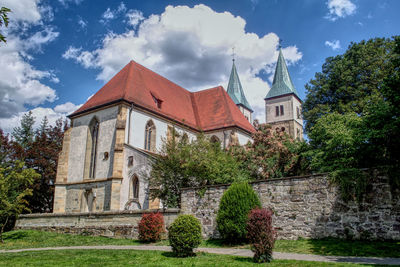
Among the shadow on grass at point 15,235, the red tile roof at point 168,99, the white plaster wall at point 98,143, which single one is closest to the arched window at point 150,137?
the red tile roof at point 168,99

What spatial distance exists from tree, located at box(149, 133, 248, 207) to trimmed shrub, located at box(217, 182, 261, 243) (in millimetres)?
3166

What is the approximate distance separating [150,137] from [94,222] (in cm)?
1036

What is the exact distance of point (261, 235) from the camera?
8.05m

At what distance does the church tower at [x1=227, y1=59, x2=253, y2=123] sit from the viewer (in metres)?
55.7

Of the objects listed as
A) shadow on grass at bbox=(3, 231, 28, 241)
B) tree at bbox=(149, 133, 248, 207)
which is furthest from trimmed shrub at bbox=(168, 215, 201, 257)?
shadow on grass at bbox=(3, 231, 28, 241)

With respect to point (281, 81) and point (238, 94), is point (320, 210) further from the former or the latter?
point (281, 81)

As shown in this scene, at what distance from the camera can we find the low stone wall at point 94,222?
1536 centimetres

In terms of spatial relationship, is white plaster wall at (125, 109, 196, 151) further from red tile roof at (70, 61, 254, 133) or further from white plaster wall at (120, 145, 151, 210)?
white plaster wall at (120, 145, 151, 210)

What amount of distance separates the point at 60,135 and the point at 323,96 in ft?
82.7

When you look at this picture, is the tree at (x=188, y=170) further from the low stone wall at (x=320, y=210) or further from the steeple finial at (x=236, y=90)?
the steeple finial at (x=236, y=90)

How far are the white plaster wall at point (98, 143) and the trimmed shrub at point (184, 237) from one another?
14568 mm

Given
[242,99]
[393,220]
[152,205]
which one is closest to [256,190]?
[393,220]

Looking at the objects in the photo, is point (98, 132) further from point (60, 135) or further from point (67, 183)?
point (60, 135)

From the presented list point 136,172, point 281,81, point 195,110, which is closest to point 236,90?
point 281,81
